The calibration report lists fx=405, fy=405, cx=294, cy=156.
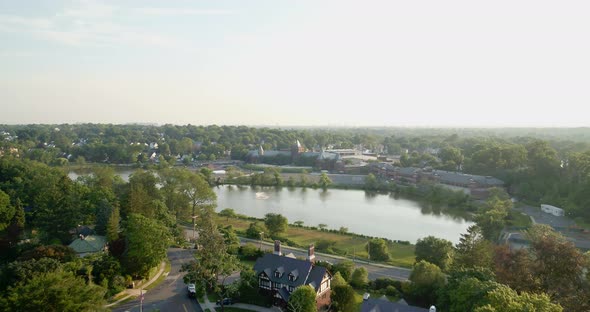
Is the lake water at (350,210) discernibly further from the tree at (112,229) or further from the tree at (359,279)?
the tree at (112,229)

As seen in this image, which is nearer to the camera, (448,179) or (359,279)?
(359,279)

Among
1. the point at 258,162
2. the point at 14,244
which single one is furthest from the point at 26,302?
the point at 258,162

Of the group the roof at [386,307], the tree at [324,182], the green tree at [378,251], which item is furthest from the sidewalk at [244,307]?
the tree at [324,182]

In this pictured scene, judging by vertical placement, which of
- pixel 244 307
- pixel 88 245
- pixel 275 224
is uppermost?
pixel 88 245

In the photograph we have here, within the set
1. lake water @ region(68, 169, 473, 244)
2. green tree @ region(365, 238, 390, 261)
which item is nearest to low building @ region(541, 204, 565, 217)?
lake water @ region(68, 169, 473, 244)

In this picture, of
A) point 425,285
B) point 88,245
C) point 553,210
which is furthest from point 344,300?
point 553,210

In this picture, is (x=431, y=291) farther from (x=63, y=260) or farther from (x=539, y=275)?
(x=63, y=260)

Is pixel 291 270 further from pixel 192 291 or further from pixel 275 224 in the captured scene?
pixel 275 224
